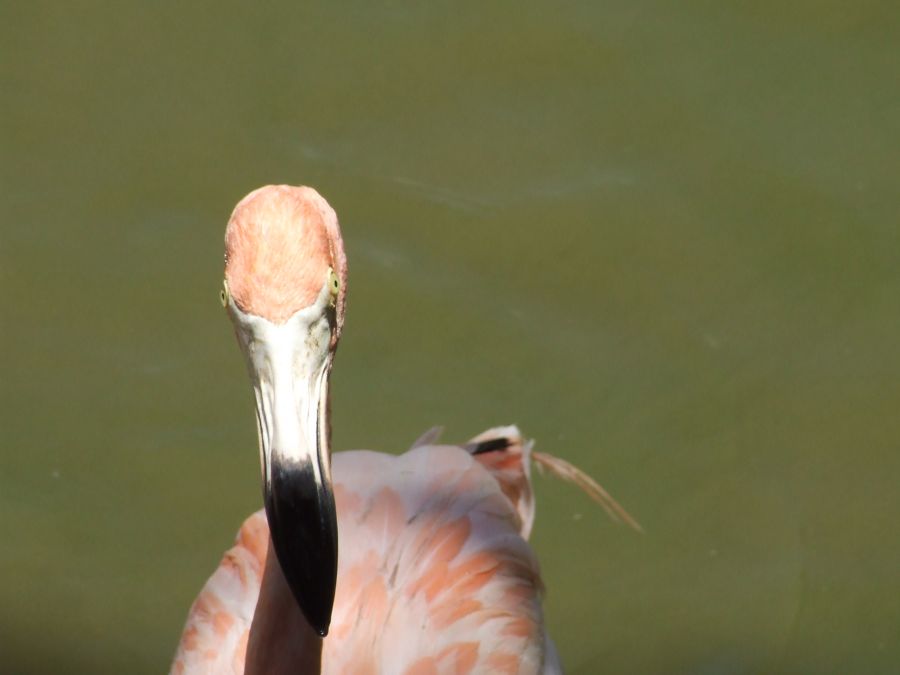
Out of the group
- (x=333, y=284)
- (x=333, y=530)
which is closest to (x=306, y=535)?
(x=333, y=530)

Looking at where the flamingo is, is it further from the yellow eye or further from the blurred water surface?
the blurred water surface

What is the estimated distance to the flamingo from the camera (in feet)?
8.64

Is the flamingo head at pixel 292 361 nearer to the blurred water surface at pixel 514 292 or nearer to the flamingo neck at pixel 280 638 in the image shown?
the flamingo neck at pixel 280 638

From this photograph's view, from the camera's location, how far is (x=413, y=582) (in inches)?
141

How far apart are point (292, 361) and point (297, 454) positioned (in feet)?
0.63

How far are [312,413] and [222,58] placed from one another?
351cm

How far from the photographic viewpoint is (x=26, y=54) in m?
5.78

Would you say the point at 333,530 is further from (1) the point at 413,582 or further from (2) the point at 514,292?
(2) the point at 514,292

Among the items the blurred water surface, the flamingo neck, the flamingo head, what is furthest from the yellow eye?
the blurred water surface

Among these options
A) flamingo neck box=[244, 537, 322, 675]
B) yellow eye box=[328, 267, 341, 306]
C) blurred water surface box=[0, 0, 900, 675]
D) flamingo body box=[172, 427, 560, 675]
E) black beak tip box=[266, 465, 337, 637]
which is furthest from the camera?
blurred water surface box=[0, 0, 900, 675]

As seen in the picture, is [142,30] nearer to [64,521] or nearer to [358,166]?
[358,166]

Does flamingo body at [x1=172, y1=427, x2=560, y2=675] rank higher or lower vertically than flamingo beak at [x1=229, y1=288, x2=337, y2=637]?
lower

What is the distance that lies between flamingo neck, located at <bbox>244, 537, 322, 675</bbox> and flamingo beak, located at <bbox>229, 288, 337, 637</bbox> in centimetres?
48

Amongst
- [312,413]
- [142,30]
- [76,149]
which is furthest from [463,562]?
[142,30]
